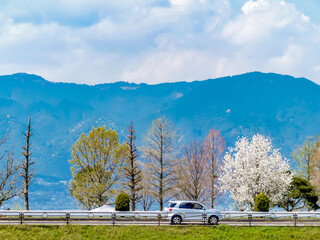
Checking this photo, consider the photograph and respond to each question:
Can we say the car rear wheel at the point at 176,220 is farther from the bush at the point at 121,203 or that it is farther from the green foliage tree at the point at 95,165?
the green foliage tree at the point at 95,165

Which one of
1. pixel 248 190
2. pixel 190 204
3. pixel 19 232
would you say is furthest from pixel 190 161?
pixel 19 232

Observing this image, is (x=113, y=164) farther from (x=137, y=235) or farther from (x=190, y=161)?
(x=137, y=235)

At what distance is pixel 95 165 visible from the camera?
6069cm

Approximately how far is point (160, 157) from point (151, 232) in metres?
22.6

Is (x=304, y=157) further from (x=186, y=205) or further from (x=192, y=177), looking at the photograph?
(x=186, y=205)

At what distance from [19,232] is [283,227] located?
2426 centimetres

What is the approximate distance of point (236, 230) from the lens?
126 ft

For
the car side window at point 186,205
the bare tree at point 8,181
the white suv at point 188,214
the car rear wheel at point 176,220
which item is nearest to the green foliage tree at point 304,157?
the white suv at point 188,214

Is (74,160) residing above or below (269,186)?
above

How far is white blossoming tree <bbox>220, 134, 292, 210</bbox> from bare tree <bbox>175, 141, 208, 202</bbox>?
3.00 metres

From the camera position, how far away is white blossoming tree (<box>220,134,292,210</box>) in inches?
2254

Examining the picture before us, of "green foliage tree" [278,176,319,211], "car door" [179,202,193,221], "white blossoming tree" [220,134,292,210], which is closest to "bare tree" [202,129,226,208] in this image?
"white blossoming tree" [220,134,292,210]

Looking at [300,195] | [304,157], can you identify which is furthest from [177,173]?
[304,157]

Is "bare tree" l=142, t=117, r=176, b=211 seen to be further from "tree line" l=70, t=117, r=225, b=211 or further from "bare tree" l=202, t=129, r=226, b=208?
"bare tree" l=202, t=129, r=226, b=208
